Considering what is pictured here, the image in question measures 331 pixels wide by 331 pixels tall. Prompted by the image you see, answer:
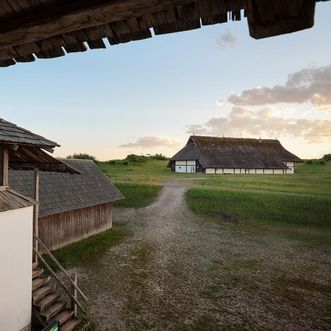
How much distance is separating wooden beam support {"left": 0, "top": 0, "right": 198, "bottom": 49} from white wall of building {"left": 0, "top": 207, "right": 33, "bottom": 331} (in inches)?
265

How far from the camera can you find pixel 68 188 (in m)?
20.7

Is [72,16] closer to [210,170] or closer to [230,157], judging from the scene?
[210,170]

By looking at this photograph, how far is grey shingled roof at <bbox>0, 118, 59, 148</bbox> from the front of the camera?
28.3 ft

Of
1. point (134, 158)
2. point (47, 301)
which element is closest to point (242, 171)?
point (134, 158)

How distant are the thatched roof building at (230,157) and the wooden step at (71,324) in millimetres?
40170

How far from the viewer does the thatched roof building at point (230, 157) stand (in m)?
50.3

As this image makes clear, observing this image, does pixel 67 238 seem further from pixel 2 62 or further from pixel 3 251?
pixel 2 62

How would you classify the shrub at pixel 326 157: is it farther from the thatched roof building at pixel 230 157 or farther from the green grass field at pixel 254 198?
the green grass field at pixel 254 198

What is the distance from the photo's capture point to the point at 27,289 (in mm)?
9047

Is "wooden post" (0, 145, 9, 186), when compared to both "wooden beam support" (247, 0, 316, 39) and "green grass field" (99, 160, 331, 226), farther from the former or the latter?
"green grass field" (99, 160, 331, 226)

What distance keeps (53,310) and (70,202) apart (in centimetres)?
1001

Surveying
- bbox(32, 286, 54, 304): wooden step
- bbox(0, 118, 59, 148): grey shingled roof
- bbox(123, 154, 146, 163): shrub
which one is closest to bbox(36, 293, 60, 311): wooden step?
bbox(32, 286, 54, 304): wooden step

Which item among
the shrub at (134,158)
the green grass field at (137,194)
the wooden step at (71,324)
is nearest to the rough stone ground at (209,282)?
the wooden step at (71,324)

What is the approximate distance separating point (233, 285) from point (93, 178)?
14055mm
